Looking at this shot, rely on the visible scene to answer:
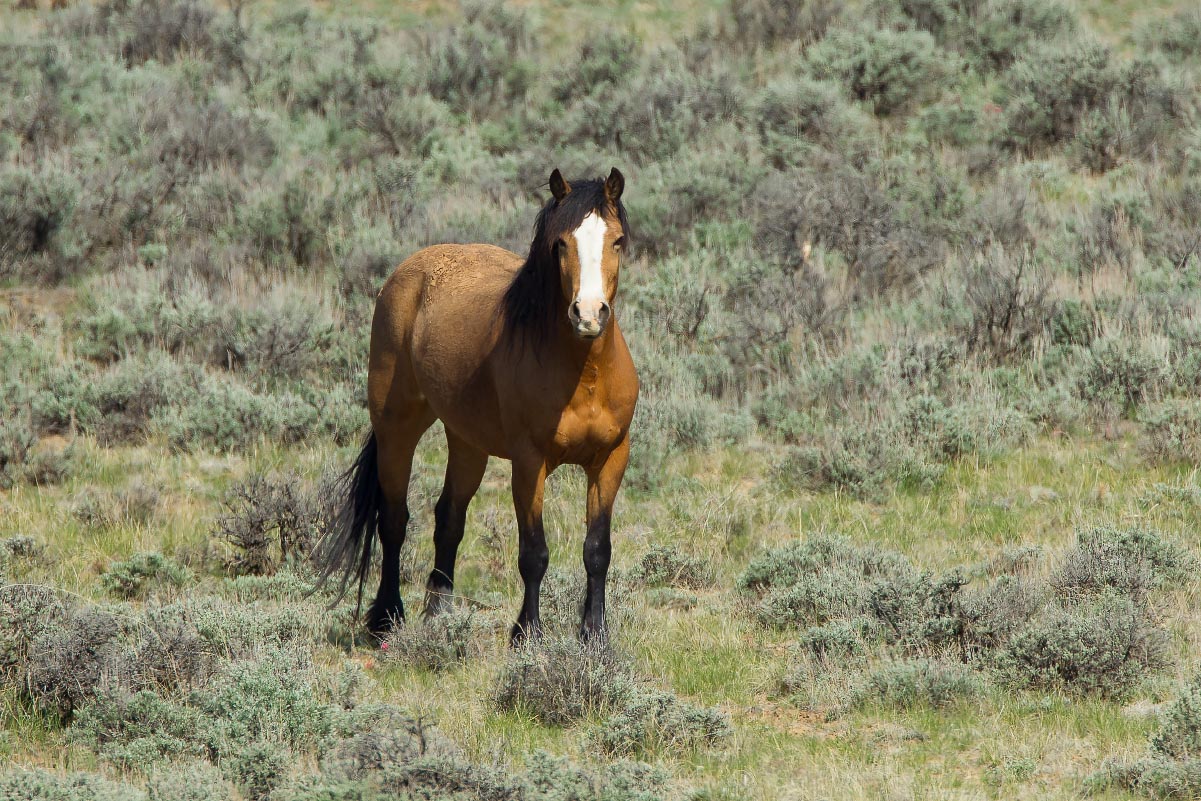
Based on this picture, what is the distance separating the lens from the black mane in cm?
576

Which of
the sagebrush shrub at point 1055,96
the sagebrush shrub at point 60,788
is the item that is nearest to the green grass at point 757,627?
the sagebrush shrub at point 60,788

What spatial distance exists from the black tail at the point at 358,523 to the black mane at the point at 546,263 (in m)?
1.80

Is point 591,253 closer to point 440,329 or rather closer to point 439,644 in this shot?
point 440,329

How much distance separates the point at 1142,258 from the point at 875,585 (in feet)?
21.9

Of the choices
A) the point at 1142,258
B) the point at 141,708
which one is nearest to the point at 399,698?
the point at 141,708

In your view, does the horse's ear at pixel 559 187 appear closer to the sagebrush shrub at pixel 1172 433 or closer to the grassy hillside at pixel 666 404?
the grassy hillside at pixel 666 404

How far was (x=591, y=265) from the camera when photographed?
557 centimetres

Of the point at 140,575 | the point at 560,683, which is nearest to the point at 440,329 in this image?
the point at 560,683

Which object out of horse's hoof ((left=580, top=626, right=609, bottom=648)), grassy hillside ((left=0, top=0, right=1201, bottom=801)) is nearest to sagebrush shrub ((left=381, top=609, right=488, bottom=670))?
grassy hillside ((left=0, top=0, right=1201, bottom=801))

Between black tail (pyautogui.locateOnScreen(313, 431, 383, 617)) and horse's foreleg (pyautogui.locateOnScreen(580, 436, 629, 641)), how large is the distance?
6.13 ft

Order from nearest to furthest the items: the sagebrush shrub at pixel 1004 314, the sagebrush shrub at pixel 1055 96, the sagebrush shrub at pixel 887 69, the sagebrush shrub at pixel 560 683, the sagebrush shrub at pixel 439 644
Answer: the sagebrush shrub at pixel 560 683 < the sagebrush shrub at pixel 439 644 < the sagebrush shrub at pixel 1004 314 < the sagebrush shrub at pixel 1055 96 < the sagebrush shrub at pixel 887 69

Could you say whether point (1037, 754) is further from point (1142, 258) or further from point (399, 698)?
point (1142, 258)

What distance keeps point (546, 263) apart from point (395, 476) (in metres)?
2.08

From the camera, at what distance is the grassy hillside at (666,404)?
5.32 m
